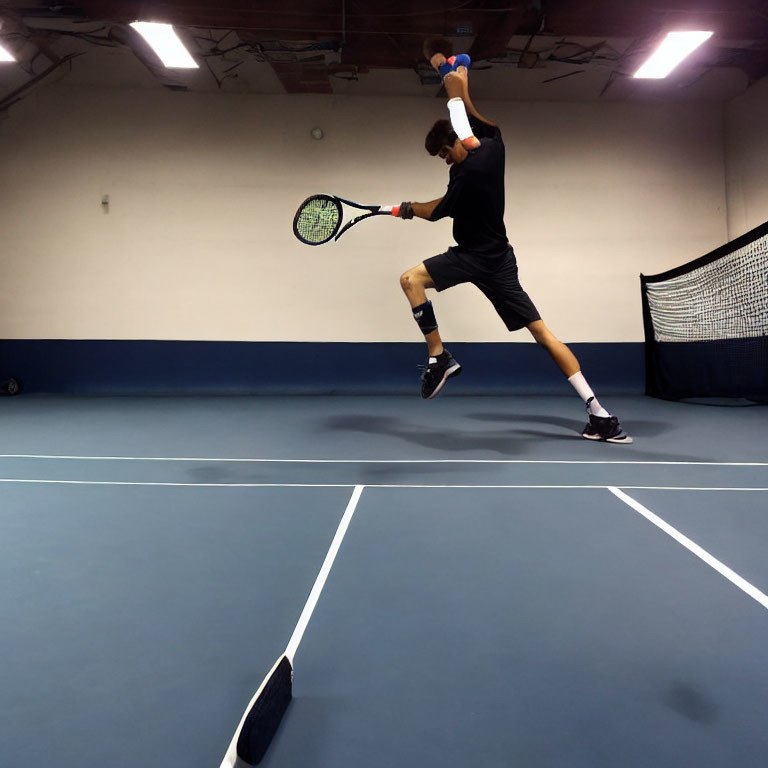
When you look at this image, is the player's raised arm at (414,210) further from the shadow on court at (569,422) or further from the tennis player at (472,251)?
the shadow on court at (569,422)

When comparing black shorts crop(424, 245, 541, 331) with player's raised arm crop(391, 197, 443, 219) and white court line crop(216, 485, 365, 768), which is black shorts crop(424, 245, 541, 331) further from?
white court line crop(216, 485, 365, 768)

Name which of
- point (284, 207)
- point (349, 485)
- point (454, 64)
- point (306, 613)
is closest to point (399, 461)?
point (349, 485)

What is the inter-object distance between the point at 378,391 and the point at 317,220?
3237 mm

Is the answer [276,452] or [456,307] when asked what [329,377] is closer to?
[456,307]

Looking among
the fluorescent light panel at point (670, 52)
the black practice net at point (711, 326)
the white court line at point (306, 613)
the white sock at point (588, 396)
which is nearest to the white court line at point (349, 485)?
the white court line at point (306, 613)

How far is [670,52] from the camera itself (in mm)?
6273

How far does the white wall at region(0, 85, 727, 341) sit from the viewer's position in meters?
7.51

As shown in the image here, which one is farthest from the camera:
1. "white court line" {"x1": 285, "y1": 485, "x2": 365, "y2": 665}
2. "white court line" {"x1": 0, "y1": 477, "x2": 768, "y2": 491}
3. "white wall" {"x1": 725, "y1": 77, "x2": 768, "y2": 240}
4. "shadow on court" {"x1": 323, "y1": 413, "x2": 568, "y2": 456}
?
"white wall" {"x1": 725, "y1": 77, "x2": 768, "y2": 240}

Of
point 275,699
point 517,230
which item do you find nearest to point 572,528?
point 275,699

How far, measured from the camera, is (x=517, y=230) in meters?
7.59

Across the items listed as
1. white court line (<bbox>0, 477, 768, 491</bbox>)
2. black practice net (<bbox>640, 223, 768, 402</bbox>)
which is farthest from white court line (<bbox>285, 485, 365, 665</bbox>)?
black practice net (<bbox>640, 223, 768, 402</bbox>)

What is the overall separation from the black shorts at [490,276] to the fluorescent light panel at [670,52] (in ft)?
11.5

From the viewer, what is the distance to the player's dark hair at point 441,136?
393 centimetres

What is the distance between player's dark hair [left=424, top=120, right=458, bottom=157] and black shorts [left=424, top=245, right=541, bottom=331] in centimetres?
67
